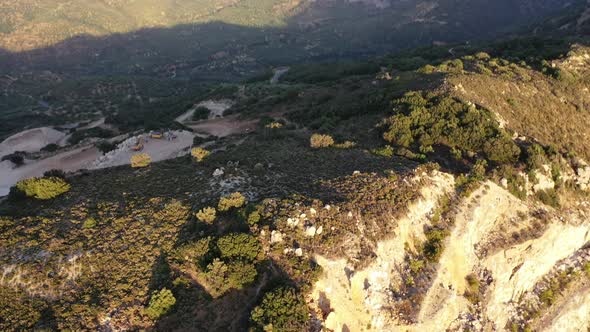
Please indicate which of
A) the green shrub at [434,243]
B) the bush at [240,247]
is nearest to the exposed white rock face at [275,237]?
the bush at [240,247]

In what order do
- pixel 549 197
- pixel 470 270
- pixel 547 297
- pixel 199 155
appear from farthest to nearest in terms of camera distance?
pixel 199 155 < pixel 549 197 < pixel 547 297 < pixel 470 270

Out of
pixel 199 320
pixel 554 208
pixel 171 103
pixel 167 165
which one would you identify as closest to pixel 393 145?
pixel 554 208

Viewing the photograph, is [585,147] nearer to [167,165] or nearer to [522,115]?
[522,115]


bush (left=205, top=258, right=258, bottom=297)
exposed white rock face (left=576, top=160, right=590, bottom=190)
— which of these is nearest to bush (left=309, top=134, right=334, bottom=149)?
bush (left=205, top=258, right=258, bottom=297)

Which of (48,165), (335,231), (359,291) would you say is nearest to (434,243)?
(359,291)

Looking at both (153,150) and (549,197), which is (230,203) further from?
(153,150)
